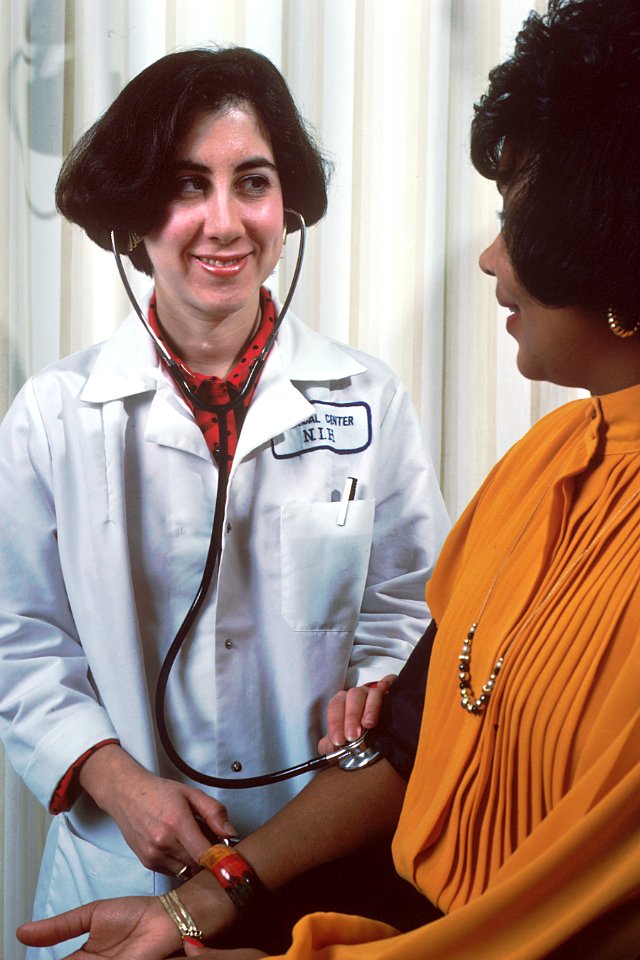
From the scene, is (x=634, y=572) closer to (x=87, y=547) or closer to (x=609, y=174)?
(x=609, y=174)

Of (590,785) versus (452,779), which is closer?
(590,785)

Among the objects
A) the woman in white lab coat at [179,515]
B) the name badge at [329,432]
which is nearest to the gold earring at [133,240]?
the woman in white lab coat at [179,515]

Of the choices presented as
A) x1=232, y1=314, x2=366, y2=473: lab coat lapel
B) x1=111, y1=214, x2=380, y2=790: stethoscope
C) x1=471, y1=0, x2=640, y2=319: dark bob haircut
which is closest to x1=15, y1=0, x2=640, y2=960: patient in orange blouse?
x1=471, y1=0, x2=640, y2=319: dark bob haircut

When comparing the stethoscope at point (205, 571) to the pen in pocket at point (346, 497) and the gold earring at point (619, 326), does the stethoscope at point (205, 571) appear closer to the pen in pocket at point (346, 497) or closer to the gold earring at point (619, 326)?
the pen in pocket at point (346, 497)

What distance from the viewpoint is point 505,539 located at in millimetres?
923

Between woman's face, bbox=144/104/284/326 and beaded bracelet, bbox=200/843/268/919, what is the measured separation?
1.91 feet

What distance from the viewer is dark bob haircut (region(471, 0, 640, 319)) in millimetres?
741

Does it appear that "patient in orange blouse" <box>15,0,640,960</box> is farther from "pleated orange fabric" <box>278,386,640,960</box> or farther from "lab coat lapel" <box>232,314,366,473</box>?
"lab coat lapel" <box>232,314,366,473</box>

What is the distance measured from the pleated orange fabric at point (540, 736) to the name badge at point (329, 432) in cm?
23

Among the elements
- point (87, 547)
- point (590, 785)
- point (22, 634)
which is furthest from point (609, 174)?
point (22, 634)

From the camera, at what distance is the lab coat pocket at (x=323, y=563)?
1.11m

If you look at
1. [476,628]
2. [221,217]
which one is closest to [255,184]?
[221,217]

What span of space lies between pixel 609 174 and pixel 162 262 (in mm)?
545

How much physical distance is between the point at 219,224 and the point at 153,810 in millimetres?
639
